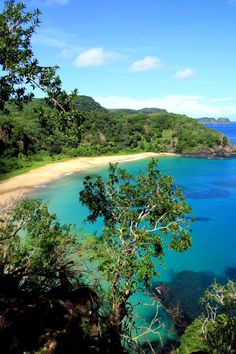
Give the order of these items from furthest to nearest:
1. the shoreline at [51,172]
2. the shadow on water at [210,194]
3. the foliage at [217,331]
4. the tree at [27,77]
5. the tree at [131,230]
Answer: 1. the shadow on water at [210,194]
2. the shoreline at [51,172]
3. the tree at [131,230]
4. the foliage at [217,331]
5. the tree at [27,77]

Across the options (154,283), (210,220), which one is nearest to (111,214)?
(154,283)

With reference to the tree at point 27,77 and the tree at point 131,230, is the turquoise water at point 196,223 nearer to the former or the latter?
the tree at point 131,230

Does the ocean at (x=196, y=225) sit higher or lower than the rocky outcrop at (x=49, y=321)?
lower

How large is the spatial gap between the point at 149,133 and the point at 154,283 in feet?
472

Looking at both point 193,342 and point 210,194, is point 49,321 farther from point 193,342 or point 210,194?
point 210,194

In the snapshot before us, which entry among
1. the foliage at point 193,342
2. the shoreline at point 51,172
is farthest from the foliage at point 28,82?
the shoreline at point 51,172

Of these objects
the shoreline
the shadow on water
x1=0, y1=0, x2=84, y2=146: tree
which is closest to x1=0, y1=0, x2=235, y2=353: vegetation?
x1=0, y1=0, x2=84, y2=146: tree

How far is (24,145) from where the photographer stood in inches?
5084

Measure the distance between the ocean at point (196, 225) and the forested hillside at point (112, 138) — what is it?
27729 millimetres

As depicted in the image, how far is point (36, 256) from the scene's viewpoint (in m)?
25.0

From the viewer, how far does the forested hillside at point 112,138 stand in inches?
4852

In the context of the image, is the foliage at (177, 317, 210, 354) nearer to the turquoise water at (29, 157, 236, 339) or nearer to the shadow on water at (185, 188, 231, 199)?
the turquoise water at (29, 157, 236, 339)

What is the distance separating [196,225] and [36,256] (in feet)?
148

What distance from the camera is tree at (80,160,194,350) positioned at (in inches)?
795
